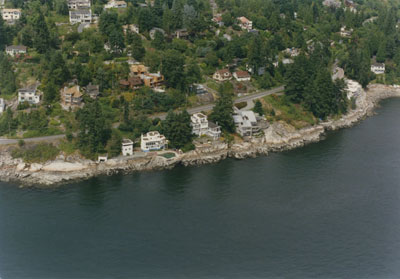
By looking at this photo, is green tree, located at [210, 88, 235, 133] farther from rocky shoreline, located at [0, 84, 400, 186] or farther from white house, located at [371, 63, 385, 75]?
white house, located at [371, 63, 385, 75]

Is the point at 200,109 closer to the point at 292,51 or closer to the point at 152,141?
the point at 152,141

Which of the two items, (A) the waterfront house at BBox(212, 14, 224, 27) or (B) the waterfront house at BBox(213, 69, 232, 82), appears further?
(A) the waterfront house at BBox(212, 14, 224, 27)

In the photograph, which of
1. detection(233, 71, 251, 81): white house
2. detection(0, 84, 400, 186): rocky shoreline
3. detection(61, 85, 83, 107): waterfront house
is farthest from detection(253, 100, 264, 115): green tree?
detection(61, 85, 83, 107): waterfront house

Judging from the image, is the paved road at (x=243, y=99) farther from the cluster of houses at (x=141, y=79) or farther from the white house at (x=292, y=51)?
the white house at (x=292, y=51)

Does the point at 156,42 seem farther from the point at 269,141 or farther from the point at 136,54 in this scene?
the point at 269,141

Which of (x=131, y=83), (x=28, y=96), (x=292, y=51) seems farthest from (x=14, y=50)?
(x=292, y=51)
